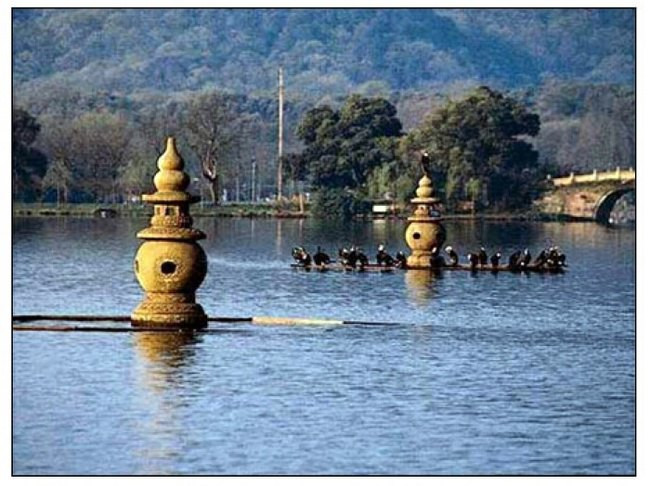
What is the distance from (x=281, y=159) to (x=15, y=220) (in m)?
31.5

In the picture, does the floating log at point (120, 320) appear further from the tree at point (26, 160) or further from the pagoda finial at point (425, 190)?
the tree at point (26, 160)

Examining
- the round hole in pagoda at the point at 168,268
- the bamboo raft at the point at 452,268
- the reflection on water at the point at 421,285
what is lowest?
the reflection on water at the point at 421,285

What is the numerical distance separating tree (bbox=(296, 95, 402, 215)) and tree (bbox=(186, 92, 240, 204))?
26.7 ft

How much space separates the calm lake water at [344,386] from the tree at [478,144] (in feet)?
275

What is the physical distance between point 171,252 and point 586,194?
4538 inches

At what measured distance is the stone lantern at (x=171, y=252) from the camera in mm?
44094

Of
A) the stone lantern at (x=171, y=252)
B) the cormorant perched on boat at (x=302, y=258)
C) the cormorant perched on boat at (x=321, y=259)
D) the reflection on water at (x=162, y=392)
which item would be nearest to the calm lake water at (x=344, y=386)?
the reflection on water at (x=162, y=392)

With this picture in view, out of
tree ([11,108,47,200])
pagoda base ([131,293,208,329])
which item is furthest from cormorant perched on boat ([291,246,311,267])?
tree ([11,108,47,200])

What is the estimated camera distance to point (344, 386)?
1581 inches

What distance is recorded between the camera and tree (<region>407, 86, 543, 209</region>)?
153 meters

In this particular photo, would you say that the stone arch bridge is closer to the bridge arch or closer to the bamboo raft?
the bridge arch

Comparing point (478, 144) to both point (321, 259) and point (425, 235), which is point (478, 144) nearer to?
point (321, 259)

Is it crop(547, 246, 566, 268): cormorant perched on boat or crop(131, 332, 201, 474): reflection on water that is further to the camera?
crop(547, 246, 566, 268): cormorant perched on boat

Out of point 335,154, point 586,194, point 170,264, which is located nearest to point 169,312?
point 170,264
